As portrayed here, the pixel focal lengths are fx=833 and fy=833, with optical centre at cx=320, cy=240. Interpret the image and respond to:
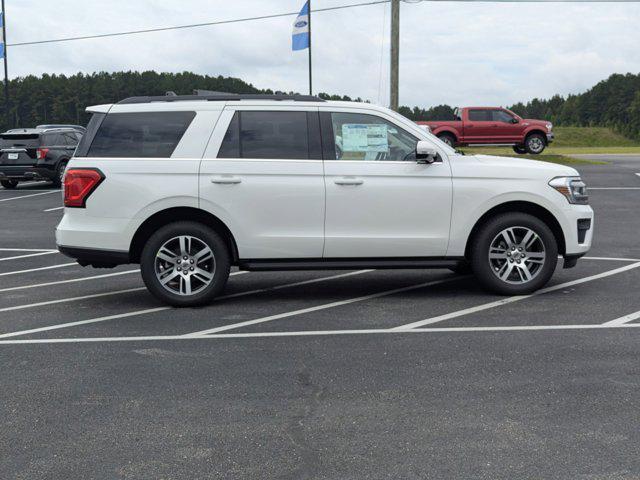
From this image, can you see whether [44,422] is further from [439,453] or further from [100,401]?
[439,453]

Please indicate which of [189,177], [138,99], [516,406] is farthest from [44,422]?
[138,99]

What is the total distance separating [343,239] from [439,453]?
3939 mm

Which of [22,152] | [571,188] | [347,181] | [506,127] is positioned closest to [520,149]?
[506,127]

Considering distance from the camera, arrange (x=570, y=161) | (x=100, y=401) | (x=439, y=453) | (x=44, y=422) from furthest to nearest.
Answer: (x=570, y=161), (x=100, y=401), (x=44, y=422), (x=439, y=453)

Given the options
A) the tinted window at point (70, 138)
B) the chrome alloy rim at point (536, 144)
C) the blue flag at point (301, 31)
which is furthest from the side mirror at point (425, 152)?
the chrome alloy rim at point (536, 144)

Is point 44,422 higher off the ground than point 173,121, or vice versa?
point 173,121

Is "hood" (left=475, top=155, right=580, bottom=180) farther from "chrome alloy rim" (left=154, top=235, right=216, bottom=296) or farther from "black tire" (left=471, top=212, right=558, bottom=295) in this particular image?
"chrome alloy rim" (left=154, top=235, right=216, bottom=296)

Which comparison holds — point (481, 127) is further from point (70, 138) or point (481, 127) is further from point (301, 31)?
point (70, 138)

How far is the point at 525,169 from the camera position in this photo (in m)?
8.11

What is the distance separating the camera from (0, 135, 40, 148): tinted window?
2427cm

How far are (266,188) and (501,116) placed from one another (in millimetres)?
27470

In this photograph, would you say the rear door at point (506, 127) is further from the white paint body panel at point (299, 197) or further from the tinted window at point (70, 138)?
the white paint body panel at point (299, 197)

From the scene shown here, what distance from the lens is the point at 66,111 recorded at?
484 feet

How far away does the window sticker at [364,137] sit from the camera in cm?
Answer: 799
